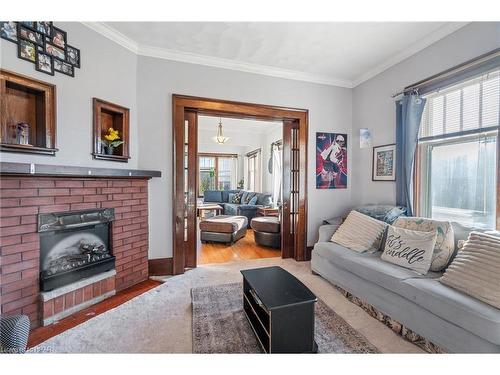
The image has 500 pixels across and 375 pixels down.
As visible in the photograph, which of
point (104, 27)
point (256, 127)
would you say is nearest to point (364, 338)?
point (104, 27)

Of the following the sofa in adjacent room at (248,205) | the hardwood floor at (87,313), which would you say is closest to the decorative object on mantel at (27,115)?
the hardwood floor at (87,313)

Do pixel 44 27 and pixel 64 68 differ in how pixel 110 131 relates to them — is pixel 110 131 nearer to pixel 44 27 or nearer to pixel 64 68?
pixel 64 68

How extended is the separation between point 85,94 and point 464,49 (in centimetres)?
362

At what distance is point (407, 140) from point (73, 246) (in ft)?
12.0

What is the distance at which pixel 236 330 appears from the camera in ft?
5.76

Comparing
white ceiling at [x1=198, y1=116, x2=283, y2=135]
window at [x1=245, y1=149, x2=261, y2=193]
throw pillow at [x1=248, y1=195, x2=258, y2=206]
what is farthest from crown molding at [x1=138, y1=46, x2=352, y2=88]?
window at [x1=245, y1=149, x2=261, y2=193]

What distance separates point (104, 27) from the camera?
231cm

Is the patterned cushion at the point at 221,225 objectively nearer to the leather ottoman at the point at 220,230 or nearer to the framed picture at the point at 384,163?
the leather ottoman at the point at 220,230

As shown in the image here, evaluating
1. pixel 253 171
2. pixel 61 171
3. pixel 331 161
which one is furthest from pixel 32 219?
pixel 253 171

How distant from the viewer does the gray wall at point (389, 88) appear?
2.11 metres

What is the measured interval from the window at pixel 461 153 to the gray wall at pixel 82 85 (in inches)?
135

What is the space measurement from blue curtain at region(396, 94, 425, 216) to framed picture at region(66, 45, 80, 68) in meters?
3.46
